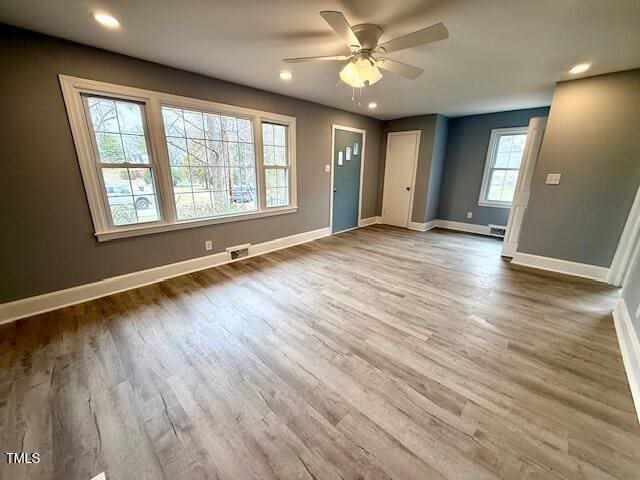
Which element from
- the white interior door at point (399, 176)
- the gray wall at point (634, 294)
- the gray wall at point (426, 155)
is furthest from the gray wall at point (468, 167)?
the gray wall at point (634, 294)

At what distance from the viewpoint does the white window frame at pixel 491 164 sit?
473cm

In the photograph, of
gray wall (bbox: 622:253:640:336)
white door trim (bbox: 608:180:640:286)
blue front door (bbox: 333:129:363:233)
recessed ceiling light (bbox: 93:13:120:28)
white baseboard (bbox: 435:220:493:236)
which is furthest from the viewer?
white baseboard (bbox: 435:220:493:236)

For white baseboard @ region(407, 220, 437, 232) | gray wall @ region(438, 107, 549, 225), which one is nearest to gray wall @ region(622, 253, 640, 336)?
gray wall @ region(438, 107, 549, 225)

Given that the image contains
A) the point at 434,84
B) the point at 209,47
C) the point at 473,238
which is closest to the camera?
the point at 209,47

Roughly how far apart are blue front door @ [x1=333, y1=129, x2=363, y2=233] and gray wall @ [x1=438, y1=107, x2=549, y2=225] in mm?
2139

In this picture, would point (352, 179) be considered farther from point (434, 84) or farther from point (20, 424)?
point (20, 424)

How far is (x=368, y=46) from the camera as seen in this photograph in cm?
197

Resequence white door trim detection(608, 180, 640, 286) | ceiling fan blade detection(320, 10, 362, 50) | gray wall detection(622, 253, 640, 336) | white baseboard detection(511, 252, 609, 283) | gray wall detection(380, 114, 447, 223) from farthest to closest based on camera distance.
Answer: gray wall detection(380, 114, 447, 223) < white baseboard detection(511, 252, 609, 283) < white door trim detection(608, 180, 640, 286) < gray wall detection(622, 253, 640, 336) < ceiling fan blade detection(320, 10, 362, 50)

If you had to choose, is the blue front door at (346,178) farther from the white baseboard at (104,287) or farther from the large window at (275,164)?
the white baseboard at (104,287)

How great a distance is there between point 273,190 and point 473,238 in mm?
4167

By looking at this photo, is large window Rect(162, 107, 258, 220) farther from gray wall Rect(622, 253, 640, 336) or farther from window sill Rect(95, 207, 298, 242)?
gray wall Rect(622, 253, 640, 336)

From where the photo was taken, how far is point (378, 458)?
46.3 inches

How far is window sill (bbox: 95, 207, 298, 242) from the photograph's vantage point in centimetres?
256

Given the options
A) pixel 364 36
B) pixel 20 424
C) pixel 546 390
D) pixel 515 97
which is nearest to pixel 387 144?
pixel 515 97
